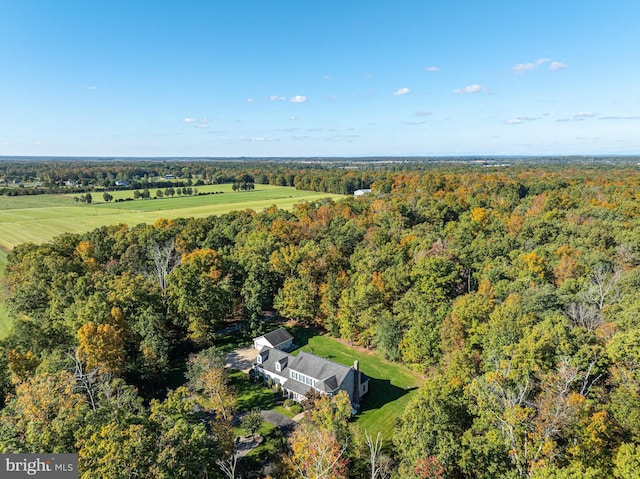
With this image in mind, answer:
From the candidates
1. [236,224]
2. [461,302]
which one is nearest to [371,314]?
[461,302]

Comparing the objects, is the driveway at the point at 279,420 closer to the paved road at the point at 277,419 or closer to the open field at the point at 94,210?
the paved road at the point at 277,419

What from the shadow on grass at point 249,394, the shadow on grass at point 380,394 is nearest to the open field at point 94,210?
the shadow on grass at point 249,394

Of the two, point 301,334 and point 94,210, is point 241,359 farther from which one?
point 94,210

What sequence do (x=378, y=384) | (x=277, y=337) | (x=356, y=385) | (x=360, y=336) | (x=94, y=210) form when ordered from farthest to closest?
1. (x=94, y=210)
2. (x=360, y=336)
3. (x=277, y=337)
4. (x=378, y=384)
5. (x=356, y=385)

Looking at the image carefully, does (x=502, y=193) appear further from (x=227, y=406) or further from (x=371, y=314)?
(x=227, y=406)

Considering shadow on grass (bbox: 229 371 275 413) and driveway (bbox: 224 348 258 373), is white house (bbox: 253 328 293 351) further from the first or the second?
shadow on grass (bbox: 229 371 275 413)

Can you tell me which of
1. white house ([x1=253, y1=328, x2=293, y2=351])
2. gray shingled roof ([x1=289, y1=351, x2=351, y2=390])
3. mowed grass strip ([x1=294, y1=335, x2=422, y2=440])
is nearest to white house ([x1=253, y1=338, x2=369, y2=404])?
gray shingled roof ([x1=289, y1=351, x2=351, y2=390])

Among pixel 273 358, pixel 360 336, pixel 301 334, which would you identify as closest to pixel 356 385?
pixel 273 358

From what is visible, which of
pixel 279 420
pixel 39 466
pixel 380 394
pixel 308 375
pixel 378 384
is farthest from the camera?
pixel 378 384
